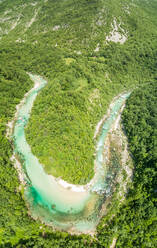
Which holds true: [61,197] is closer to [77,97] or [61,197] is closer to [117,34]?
[77,97]

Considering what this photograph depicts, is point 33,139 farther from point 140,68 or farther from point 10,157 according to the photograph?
point 140,68

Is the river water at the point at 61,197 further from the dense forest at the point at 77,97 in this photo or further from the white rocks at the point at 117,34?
the white rocks at the point at 117,34

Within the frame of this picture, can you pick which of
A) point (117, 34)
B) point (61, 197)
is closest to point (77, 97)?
point (61, 197)

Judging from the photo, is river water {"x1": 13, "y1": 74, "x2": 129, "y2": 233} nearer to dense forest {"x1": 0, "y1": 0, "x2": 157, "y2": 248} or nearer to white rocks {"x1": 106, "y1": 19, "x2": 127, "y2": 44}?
dense forest {"x1": 0, "y1": 0, "x2": 157, "y2": 248}

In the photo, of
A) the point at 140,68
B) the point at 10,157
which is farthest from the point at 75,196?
the point at 140,68

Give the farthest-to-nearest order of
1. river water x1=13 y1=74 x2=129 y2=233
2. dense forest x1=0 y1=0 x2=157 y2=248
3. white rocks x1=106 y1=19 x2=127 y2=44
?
white rocks x1=106 y1=19 x2=127 y2=44, river water x1=13 y1=74 x2=129 y2=233, dense forest x1=0 y1=0 x2=157 y2=248

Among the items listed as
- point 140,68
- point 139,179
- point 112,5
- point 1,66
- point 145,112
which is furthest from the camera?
point 112,5

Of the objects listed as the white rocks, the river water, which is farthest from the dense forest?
the white rocks
